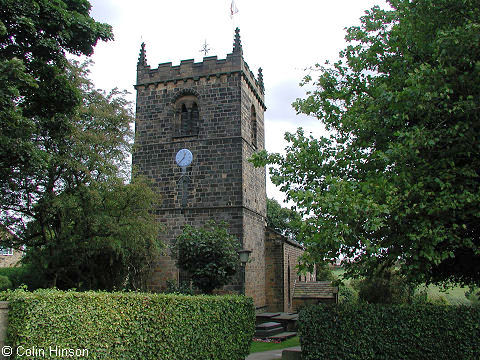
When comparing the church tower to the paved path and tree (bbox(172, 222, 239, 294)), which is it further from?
the paved path

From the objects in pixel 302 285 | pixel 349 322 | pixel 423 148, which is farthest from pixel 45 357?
pixel 302 285

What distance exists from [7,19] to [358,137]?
10.3 meters

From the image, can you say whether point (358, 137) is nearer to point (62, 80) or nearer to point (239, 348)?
point (239, 348)

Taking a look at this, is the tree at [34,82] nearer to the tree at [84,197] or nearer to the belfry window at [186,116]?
the tree at [84,197]

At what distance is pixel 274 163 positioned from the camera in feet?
40.2

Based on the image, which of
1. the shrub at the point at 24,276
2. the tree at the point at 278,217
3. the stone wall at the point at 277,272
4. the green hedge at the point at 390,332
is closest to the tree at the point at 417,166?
the green hedge at the point at 390,332

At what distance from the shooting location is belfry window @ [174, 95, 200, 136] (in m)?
22.3

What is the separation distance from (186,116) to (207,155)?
2732 mm

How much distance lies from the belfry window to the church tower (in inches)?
2.1

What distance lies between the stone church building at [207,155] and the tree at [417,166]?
33.8 feet

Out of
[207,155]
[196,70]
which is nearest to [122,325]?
[207,155]

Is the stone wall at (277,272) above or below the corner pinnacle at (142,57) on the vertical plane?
below

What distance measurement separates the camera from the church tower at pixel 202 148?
2066 cm

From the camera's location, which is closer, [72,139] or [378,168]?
[378,168]
